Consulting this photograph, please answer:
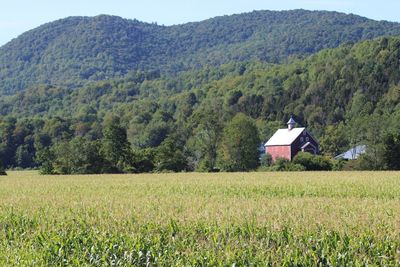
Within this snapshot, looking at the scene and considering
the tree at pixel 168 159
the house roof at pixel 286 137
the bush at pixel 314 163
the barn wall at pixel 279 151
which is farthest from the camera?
the house roof at pixel 286 137

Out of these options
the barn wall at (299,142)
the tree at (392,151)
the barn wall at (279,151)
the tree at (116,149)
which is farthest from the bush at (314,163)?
the barn wall at (279,151)

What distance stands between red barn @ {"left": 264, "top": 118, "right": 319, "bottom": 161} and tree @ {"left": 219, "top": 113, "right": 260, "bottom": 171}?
31.1 meters

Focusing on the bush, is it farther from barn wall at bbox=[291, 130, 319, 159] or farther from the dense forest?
barn wall at bbox=[291, 130, 319, 159]

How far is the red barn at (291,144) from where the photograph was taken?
399 ft

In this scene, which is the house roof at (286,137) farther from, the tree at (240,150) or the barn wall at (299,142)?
the tree at (240,150)

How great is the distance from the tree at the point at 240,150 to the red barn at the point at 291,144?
102 feet

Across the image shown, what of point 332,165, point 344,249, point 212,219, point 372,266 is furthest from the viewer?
point 332,165

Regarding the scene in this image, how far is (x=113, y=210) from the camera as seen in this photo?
19.0 metres

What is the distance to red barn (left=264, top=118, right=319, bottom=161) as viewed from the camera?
399 feet

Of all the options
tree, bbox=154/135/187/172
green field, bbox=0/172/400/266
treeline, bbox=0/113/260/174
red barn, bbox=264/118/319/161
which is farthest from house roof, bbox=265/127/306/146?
green field, bbox=0/172/400/266

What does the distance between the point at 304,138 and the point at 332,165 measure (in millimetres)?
45111

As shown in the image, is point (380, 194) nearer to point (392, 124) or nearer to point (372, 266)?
point (372, 266)

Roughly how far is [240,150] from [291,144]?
34.9m

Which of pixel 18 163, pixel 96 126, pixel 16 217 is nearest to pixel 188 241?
pixel 16 217
